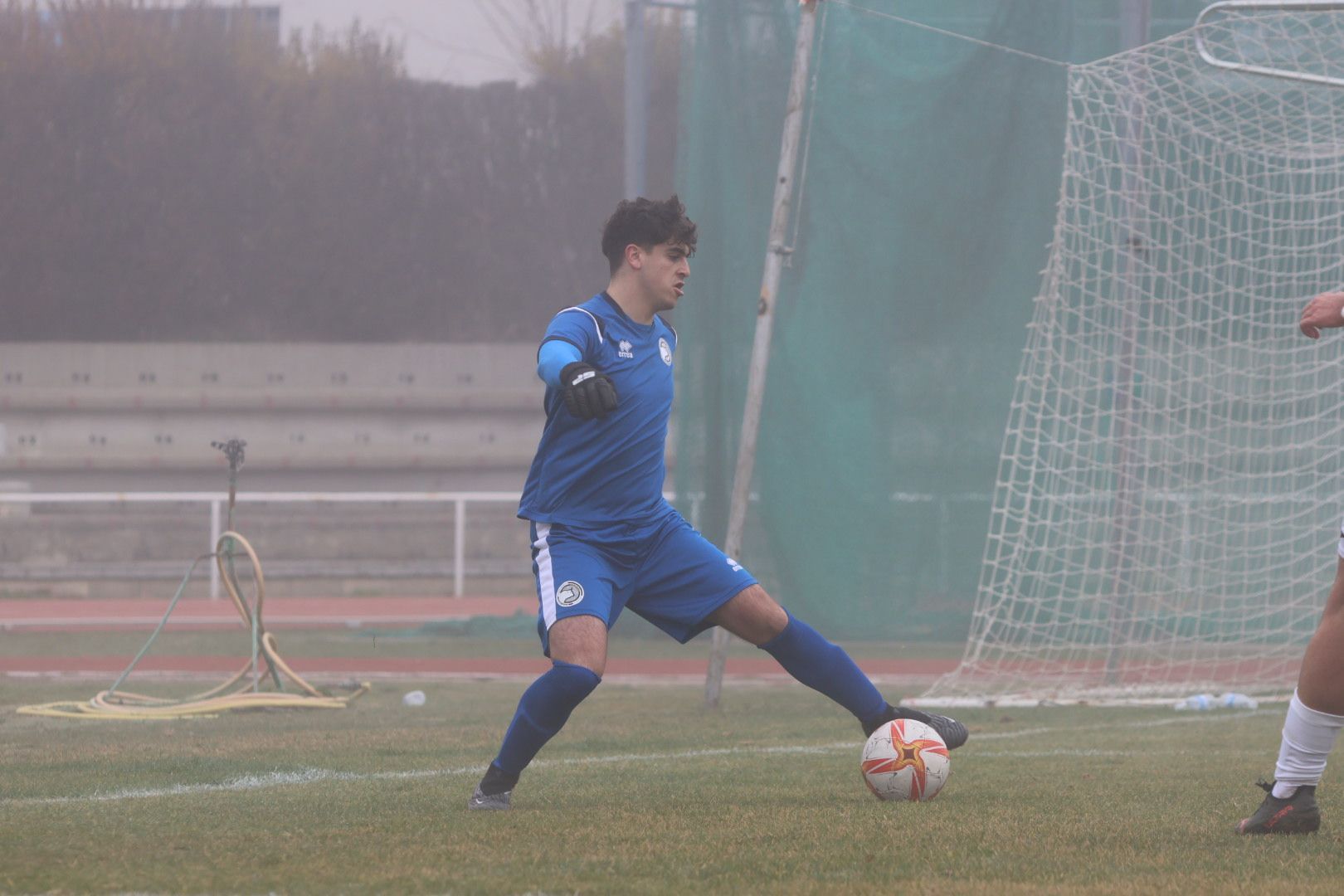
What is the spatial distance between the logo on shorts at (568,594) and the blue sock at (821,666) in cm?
71

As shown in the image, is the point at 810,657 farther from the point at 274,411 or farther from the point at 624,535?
the point at 274,411

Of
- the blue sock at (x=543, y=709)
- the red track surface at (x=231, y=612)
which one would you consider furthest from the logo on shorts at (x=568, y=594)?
the red track surface at (x=231, y=612)

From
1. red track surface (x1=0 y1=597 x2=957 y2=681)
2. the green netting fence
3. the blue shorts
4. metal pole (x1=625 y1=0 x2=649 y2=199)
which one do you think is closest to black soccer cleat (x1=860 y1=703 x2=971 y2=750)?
the blue shorts

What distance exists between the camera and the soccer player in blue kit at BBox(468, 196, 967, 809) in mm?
4637

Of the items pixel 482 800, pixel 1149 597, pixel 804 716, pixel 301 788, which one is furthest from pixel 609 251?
pixel 1149 597

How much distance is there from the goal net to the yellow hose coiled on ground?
439 cm

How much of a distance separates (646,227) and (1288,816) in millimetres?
2437

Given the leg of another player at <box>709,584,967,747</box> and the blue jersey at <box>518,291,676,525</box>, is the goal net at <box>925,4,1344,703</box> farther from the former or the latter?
the blue jersey at <box>518,291,676,525</box>

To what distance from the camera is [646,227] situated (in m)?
4.92

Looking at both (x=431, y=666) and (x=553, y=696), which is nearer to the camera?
(x=553, y=696)

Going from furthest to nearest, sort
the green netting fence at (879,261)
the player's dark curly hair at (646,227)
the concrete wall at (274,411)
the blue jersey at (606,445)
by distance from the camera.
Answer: the concrete wall at (274,411), the green netting fence at (879,261), the player's dark curly hair at (646,227), the blue jersey at (606,445)

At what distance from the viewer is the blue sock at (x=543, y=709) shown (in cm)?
456

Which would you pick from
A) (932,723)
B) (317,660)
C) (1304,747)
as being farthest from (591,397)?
(317,660)

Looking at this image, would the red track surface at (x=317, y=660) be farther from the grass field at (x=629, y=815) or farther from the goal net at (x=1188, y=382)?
the grass field at (x=629, y=815)
